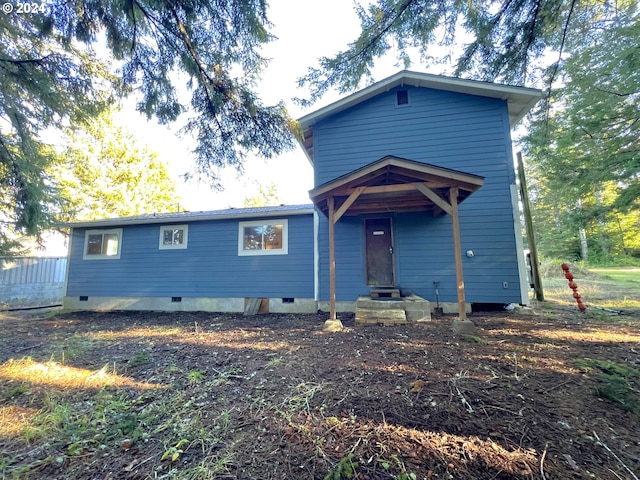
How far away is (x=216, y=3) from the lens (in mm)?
3309

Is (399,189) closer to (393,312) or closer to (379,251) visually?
(393,312)

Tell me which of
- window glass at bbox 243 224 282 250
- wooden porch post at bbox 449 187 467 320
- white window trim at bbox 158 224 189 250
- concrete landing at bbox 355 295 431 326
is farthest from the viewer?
white window trim at bbox 158 224 189 250

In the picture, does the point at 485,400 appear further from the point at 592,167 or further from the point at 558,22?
the point at 592,167

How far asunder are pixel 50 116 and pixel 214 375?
210 inches

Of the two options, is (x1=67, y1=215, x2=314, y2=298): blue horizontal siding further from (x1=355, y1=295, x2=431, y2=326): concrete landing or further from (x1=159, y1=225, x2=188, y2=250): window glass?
(x1=355, y1=295, x2=431, y2=326): concrete landing

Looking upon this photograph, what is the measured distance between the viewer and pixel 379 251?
276 inches

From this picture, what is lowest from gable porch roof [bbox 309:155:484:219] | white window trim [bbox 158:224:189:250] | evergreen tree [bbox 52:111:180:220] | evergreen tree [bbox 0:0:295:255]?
Result: white window trim [bbox 158:224:189:250]

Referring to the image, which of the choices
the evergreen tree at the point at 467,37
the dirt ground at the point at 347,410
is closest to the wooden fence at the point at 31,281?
the dirt ground at the point at 347,410

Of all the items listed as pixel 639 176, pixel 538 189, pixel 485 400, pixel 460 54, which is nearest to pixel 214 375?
pixel 485 400

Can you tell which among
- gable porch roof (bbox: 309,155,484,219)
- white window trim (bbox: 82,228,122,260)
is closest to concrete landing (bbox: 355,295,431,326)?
gable porch roof (bbox: 309,155,484,219)

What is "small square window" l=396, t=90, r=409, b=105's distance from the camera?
23.2ft

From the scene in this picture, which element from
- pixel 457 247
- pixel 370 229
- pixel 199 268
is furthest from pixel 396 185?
pixel 199 268

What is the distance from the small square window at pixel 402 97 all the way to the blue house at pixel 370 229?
0.03 m

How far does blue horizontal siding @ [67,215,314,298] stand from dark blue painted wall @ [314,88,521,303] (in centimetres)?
85
